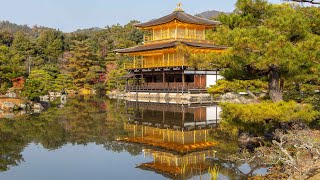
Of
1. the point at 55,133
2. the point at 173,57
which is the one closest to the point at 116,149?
the point at 55,133

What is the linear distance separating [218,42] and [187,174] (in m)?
3.58

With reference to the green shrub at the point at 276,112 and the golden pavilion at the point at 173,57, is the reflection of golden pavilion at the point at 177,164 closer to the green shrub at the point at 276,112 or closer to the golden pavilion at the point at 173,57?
the green shrub at the point at 276,112

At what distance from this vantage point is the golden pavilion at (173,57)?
117ft

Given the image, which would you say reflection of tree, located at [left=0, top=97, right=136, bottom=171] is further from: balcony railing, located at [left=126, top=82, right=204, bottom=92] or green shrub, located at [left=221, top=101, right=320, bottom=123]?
balcony railing, located at [left=126, top=82, right=204, bottom=92]

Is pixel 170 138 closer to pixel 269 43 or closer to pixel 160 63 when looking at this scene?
pixel 269 43

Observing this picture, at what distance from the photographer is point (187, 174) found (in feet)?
32.4

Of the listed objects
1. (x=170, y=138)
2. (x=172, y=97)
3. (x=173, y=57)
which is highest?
(x=173, y=57)

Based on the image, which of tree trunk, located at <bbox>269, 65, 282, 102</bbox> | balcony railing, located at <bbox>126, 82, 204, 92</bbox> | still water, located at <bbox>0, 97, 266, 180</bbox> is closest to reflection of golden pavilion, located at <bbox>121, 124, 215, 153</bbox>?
still water, located at <bbox>0, 97, 266, 180</bbox>

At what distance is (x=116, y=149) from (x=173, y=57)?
24.8 metres

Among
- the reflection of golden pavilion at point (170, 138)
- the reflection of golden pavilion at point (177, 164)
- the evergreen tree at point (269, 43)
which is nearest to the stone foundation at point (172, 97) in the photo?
the reflection of golden pavilion at point (170, 138)

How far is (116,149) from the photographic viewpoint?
1369 cm

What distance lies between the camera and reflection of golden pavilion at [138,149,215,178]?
1009 cm

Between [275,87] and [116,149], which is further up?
[275,87]

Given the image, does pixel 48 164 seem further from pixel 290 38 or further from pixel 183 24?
pixel 183 24
